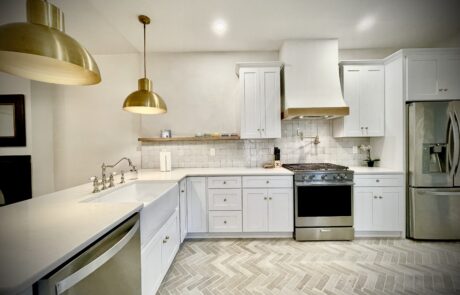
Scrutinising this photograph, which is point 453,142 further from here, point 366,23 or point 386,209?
point 366,23

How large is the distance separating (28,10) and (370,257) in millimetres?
3532

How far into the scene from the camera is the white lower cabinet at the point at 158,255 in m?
1.54

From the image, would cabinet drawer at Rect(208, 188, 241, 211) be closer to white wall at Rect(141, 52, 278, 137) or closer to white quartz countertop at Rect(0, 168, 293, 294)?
white wall at Rect(141, 52, 278, 137)

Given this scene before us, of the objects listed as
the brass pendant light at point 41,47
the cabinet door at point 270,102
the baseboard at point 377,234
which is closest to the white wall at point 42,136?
the brass pendant light at point 41,47

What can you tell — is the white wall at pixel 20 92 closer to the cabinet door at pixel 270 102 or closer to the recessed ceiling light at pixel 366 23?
the cabinet door at pixel 270 102

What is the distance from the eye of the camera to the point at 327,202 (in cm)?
281

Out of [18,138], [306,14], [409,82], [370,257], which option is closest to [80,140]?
[18,138]

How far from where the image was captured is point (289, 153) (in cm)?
353

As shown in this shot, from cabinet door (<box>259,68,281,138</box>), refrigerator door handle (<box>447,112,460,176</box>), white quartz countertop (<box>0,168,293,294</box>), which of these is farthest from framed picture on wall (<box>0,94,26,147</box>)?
refrigerator door handle (<box>447,112,460,176</box>)

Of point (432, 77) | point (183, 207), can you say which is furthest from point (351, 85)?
point (183, 207)

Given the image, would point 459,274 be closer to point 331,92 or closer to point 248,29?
point 331,92

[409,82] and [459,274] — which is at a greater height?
[409,82]

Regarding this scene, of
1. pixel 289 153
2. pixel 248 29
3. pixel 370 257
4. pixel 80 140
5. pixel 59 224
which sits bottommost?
pixel 370 257

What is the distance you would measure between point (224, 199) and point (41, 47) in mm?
2459
